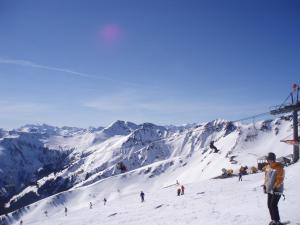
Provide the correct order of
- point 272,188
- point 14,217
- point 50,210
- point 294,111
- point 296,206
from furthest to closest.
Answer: point 50,210
point 14,217
point 294,111
point 296,206
point 272,188

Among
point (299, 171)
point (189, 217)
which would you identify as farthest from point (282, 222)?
point (299, 171)

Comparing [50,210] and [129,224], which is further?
[50,210]

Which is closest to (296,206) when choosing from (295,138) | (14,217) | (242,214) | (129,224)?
(242,214)

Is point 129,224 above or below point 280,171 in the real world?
below

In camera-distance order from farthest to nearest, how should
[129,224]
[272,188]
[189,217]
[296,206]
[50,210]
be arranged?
[50,210], [129,224], [189,217], [296,206], [272,188]

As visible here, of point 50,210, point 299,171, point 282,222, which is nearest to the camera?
point 282,222

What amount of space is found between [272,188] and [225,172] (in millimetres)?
48983

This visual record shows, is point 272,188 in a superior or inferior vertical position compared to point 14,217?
superior

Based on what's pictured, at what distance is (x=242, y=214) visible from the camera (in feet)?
57.2

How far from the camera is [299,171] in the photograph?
31.7 metres

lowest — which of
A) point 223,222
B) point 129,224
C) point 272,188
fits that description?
point 129,224

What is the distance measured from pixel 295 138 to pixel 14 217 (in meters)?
176

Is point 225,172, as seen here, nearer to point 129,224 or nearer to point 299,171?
point 299,171

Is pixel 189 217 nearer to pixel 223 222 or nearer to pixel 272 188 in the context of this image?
pixel 223 222
